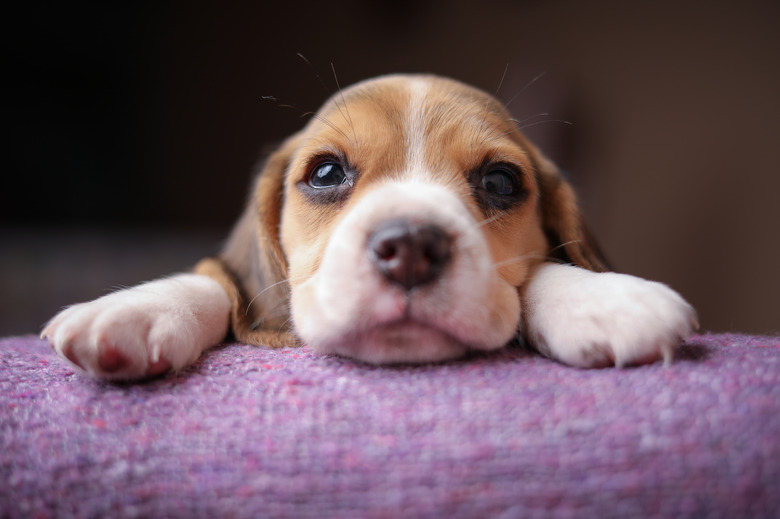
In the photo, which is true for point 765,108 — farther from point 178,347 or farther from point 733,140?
point 178,347

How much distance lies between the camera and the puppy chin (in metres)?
1.30

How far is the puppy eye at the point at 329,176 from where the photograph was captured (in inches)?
71.6

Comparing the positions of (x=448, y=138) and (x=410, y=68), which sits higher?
(x=410, y=68)

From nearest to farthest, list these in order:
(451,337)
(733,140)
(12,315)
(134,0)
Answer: (451,337), (12,315), (733,140), (134,0)

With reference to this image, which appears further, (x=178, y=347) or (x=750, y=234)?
(x=750, y=234)

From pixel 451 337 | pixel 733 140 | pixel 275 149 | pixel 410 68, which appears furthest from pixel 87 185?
pixel 733 140

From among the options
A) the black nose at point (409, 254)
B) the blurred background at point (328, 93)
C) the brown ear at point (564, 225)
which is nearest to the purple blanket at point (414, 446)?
the black nose at point (409, 254)

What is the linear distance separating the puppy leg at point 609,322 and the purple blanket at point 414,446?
62 mm

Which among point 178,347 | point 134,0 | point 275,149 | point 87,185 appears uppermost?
point 134,0

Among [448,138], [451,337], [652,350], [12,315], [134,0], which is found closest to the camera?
[652,350]

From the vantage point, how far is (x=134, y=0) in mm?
6234

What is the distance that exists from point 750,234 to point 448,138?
430cm

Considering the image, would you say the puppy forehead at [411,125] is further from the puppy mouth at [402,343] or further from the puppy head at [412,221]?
the puppy mouth at [402,343]

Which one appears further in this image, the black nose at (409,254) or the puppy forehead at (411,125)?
the puppy forehead at (411,125)
